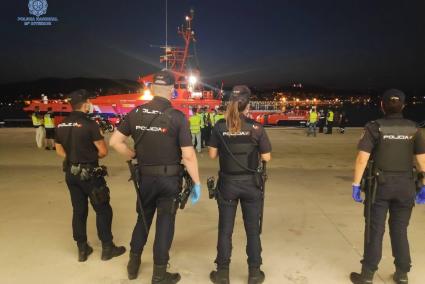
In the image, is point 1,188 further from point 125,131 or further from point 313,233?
point 313,233

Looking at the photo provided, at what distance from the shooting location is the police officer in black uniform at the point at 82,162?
3.84 metres

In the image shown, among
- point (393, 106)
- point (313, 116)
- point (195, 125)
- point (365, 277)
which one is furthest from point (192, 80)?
point (365, 277)

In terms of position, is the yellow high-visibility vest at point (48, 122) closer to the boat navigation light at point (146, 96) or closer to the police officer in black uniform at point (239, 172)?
the boat navigation light at point (146, 96)

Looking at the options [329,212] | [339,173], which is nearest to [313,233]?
[329,212]

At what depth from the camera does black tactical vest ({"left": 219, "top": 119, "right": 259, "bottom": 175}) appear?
3404 mm

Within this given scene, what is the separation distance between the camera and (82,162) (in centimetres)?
386

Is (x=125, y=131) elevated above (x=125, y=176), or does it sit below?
above

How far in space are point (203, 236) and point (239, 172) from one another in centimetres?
166

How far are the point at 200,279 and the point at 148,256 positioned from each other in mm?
781

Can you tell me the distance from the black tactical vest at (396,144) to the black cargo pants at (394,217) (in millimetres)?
110

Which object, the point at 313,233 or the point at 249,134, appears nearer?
the point at 249,134

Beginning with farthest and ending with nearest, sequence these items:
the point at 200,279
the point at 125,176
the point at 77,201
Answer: the point at 125,176
the point at 77,201
the point at 200,279

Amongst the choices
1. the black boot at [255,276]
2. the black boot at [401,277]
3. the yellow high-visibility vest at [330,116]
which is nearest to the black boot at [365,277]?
the black boot at [401,277]

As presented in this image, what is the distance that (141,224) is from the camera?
3.56m
